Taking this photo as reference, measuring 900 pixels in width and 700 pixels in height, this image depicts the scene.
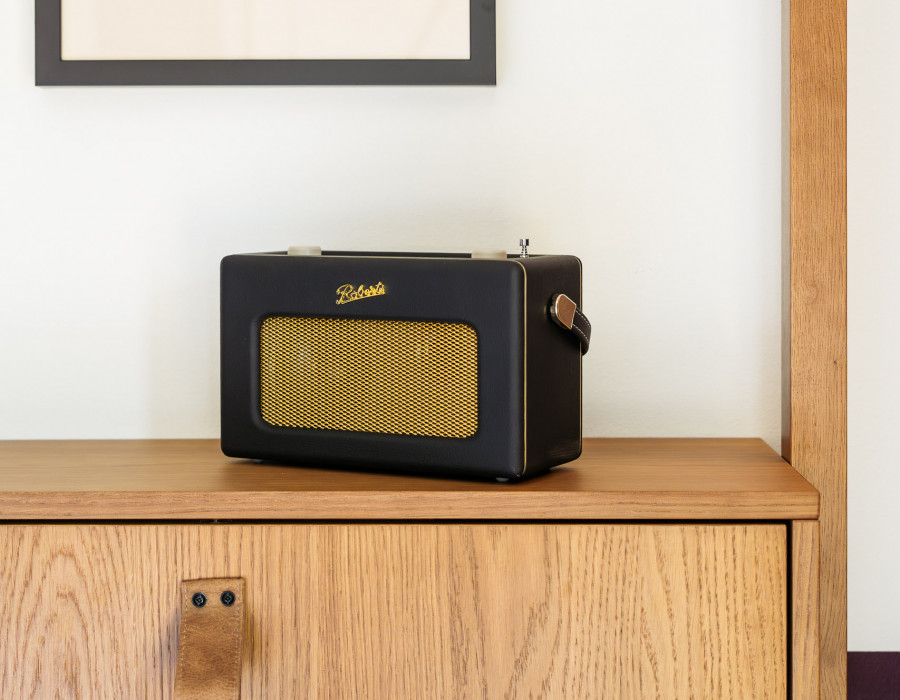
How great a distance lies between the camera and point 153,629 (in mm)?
798

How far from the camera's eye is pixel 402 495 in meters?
0.79

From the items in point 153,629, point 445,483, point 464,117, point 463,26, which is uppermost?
point 463,26

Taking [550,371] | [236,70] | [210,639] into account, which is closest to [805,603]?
[550,371]

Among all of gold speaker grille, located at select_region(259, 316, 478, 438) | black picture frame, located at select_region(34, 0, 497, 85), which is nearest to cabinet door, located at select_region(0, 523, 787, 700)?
gold speaker grille, located at select_region(259, 316, 478, 438)

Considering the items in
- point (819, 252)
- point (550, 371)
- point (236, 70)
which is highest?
point (236, 70)

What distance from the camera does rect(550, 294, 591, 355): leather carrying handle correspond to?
0.85 metres

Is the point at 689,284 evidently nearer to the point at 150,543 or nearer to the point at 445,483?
the point at 445,483

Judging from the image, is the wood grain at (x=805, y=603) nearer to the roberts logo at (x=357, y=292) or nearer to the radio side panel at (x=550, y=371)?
the radio side panel at (x=550, y=371)

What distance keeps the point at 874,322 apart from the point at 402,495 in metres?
0.65

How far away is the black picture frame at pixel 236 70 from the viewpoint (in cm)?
106

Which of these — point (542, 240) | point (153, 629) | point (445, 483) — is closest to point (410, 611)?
point (445, 483)

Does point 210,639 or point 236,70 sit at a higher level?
point 236,70

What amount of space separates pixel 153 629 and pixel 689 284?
0.70 m

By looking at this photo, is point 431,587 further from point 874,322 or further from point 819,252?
point 874,322
